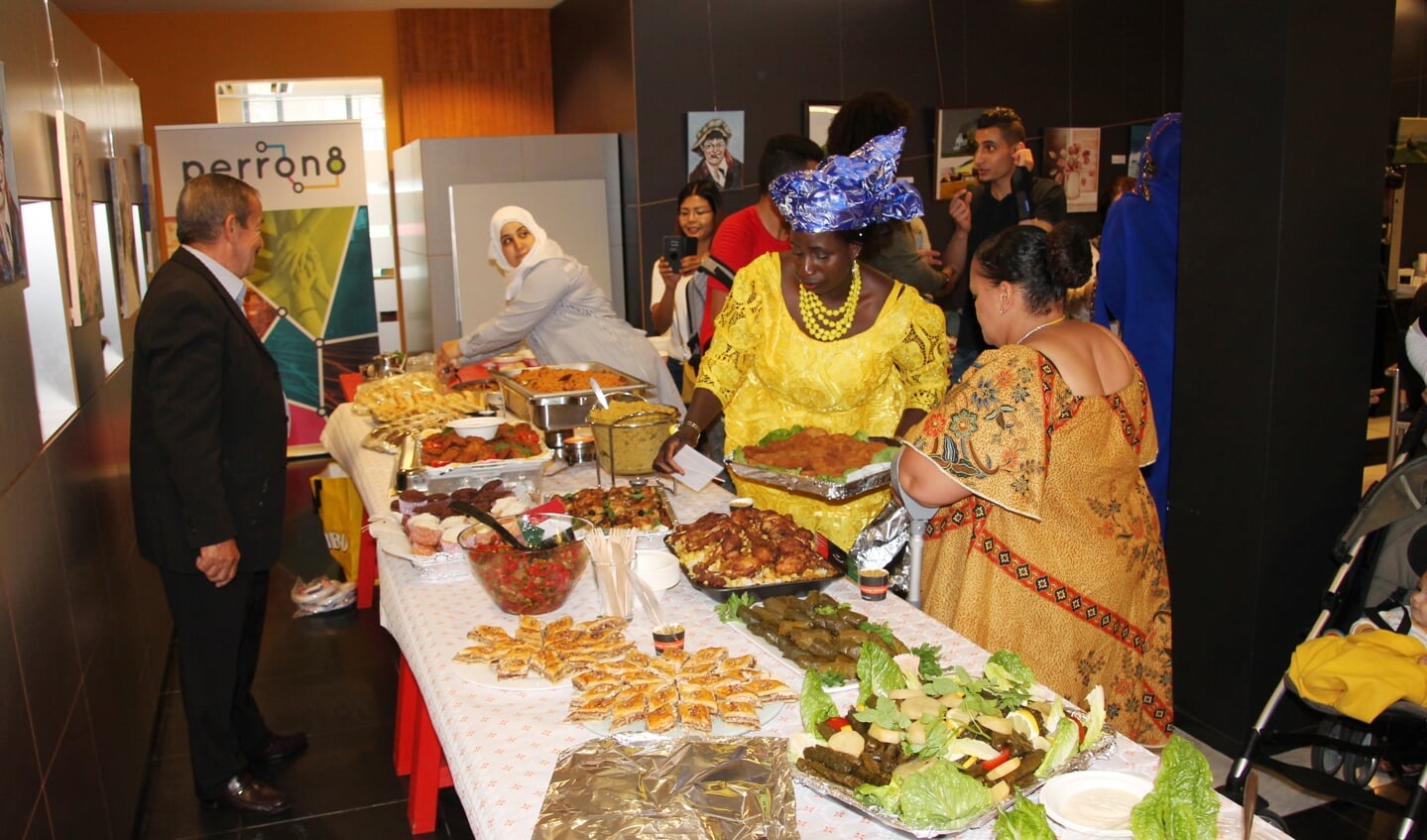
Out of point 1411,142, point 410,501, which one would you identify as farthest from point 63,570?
point 1411,142

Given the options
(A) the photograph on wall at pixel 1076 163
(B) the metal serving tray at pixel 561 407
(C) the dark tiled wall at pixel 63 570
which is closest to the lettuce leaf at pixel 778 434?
(B) the metal serving tray at pixel 561 407

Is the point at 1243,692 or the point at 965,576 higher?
the point at 965,576

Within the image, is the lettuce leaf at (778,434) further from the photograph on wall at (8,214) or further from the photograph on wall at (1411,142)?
the photograph on wall at (1411,142)

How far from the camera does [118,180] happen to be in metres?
4.21

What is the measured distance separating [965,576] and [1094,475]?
33cm

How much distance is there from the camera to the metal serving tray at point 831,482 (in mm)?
2482

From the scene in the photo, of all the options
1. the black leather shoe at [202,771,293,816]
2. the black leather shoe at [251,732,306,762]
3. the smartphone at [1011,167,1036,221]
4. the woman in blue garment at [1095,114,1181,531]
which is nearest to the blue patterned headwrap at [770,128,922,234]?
the woman in blue garment at [1095,114,1181,531]

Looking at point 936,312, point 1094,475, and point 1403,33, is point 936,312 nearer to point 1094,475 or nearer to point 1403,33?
point 1094,475

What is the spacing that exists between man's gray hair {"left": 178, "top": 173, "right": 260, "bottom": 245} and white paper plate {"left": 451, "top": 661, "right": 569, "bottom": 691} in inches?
62.4

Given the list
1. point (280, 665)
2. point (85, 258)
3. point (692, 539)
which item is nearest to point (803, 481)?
point (692, 539)

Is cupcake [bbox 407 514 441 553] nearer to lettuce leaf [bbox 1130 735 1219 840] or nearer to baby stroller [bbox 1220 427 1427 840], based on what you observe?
lettuce leaf [bbox 1130 735 1219 840]

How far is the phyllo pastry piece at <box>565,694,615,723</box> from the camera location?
166 centimetres

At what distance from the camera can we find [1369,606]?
9.48 feet

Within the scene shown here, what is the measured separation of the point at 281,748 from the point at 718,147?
4.86 meters
